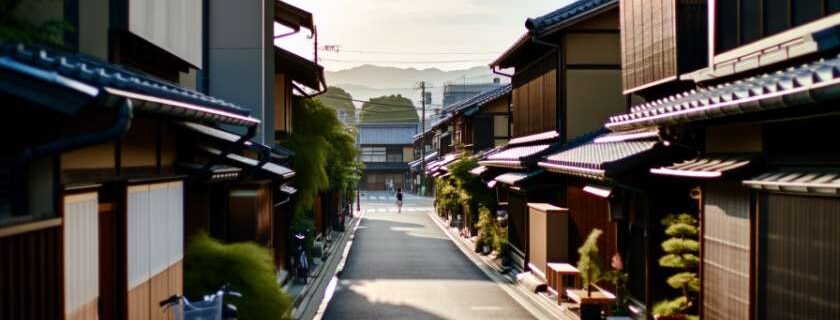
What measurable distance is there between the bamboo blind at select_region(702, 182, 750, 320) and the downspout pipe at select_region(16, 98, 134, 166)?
22.0ft

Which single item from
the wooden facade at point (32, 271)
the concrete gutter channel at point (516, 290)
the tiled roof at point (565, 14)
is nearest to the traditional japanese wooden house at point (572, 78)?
the tiled roof at point (565, 14)

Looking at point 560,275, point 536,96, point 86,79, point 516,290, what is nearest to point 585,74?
point 536,96

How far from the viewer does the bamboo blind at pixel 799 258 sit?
662 cm

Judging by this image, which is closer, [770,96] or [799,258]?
[770,96]

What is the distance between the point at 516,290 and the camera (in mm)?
20281

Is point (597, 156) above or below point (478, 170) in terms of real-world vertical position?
above

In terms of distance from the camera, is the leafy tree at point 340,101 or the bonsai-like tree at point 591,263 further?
the leafy tree at point 340,101

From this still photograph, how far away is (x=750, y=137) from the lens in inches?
344

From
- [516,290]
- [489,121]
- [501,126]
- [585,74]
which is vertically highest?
[585,74]

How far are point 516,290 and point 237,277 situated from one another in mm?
11348

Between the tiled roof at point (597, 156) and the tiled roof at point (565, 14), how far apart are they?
12.2 ft

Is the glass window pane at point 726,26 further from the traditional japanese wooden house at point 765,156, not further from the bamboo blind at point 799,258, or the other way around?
the bamboo blind at point 799,258

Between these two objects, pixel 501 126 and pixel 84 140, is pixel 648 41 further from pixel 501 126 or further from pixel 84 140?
pixel 501 126

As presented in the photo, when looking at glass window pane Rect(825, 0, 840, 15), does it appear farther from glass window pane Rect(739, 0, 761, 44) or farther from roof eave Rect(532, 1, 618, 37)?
roof eave Rect(532, 1, 618, 37)
